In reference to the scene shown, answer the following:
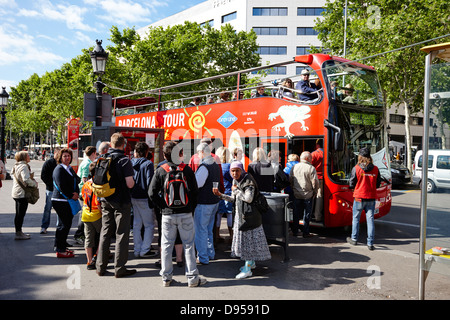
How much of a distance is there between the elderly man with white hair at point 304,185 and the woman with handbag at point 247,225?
260 centimetres

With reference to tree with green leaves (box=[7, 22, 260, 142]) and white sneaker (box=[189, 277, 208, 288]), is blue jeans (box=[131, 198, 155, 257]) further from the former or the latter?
tree with green leaves (box=[7, 22, 260, 142])

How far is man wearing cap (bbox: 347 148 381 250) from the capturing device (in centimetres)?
686

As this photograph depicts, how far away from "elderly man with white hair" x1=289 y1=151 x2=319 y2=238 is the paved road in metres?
0.83

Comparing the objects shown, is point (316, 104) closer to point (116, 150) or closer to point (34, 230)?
point (116, 150)

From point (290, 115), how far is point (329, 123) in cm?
102

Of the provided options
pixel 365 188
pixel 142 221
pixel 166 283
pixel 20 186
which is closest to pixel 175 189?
pixel 166 283

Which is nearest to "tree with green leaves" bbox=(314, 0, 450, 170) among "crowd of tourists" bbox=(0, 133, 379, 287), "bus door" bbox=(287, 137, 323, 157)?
"bus door" bbox=(287, 137, 323, 157)

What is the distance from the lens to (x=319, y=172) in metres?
7.93

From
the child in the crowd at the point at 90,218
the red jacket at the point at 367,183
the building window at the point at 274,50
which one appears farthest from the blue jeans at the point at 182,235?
the building window at the point at 274,50

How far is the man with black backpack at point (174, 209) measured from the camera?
468 cm

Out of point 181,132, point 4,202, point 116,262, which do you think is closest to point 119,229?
point 116,262

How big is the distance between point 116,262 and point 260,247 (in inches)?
83.1

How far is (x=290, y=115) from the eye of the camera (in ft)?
27.1

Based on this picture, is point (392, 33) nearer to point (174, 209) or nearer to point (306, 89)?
point (306, 89)
